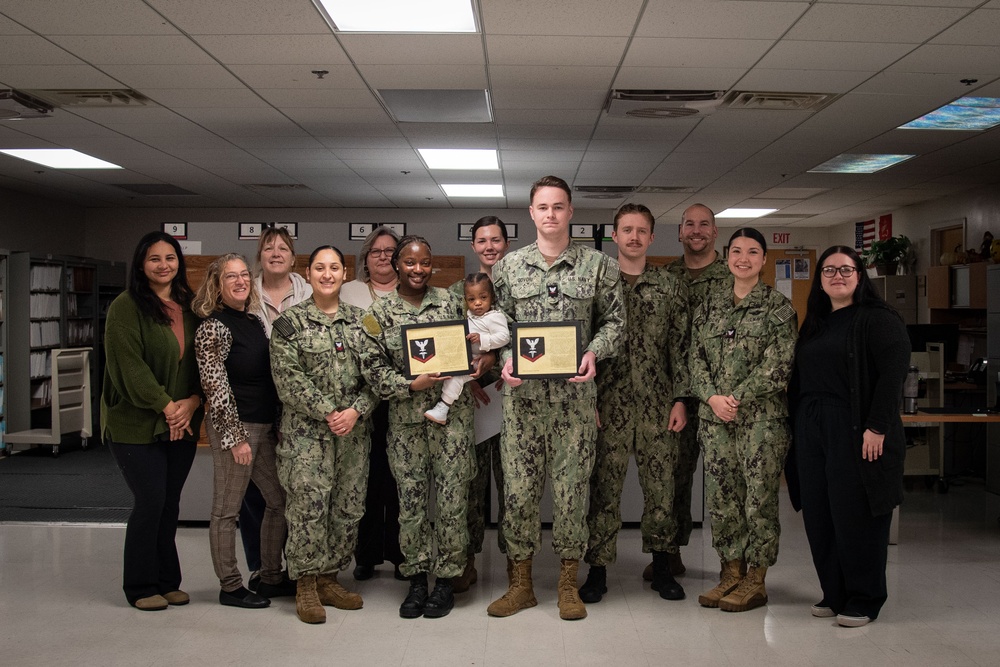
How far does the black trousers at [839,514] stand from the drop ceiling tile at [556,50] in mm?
2265

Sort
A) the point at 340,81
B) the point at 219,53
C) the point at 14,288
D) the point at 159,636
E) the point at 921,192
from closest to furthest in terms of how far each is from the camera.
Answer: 1. the point at 159,636
2. the point at 219,53
3. the point at 340,81
4. the point at 14,288
5. the point at 921,192

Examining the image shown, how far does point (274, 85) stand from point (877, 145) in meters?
5.07

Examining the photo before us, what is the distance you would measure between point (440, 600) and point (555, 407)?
98 cm

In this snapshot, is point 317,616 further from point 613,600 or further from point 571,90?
point 571,90

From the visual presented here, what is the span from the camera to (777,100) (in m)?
5.61

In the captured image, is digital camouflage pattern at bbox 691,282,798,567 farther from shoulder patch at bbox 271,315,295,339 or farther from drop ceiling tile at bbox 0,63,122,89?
drop ceiling tile at bbox 0,63,122,89

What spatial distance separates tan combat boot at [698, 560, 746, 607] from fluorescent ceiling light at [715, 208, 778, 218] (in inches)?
344

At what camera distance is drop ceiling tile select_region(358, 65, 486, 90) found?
16.3 feet

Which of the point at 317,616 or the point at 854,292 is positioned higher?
the point at 854,292

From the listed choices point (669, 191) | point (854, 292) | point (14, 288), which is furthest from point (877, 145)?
point (14, 288)

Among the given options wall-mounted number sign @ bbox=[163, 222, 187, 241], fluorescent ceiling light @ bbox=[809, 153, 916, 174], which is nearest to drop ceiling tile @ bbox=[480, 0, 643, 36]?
wall-mounted number sign @ bbox=[163, 222, 187, 241]

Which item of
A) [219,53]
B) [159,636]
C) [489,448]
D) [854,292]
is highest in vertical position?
[219,53]

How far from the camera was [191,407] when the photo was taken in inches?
139

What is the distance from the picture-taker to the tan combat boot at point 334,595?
11.8 feet
